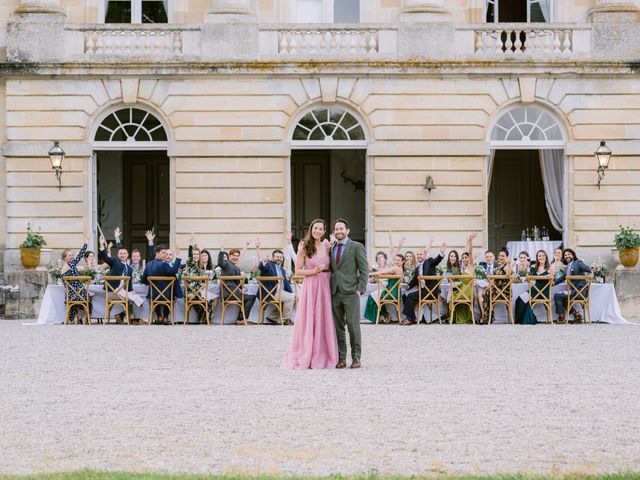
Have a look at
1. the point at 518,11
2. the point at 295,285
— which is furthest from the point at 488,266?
the point at 518,11

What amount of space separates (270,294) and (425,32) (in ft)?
23.0

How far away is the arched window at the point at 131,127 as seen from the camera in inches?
1073

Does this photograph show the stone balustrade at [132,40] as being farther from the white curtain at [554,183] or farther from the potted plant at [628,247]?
the potted plant at [628,247]

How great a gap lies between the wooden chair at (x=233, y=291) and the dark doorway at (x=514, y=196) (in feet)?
34.3

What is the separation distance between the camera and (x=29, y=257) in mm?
25797

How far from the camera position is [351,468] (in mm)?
8828

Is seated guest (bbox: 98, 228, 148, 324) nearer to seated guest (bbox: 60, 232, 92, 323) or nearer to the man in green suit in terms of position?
seated guest (bbox: 60, 232, 92, 323)

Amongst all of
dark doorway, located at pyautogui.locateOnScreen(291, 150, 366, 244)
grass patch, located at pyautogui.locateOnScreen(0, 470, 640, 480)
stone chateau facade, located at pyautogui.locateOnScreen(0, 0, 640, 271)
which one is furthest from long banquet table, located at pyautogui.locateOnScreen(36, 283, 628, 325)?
grass patch, located at pyautogui.locateOnScreen(0, 470, 640, 480)

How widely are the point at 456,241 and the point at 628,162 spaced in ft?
12.3

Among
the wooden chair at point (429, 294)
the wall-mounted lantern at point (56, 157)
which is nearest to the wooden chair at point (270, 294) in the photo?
the wooden chair at point (429, 294)

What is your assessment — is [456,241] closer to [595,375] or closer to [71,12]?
[71,12]

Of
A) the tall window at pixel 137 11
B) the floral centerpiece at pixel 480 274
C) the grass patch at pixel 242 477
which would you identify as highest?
the tall window at pixel 137 11

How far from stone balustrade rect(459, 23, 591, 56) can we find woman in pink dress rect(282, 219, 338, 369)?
40.5 feet

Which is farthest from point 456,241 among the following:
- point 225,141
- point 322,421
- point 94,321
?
point 322,421
